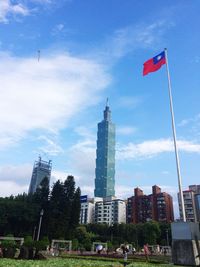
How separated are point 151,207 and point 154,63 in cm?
10818

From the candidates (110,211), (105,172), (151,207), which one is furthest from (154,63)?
(105,172)

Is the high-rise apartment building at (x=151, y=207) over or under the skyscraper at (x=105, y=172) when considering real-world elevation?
under

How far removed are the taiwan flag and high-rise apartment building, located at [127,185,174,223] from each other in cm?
10579

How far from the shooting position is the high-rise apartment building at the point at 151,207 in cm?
12144

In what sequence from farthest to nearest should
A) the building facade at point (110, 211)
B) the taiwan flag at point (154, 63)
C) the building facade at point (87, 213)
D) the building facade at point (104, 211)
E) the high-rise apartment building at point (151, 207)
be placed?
the building facade at point (87, 213) → the building facade at point (104, 211) → the building facade at point (110, 211) → the high-rise apartment building at point (151, 207) → the taiwan flag at point (154, 63)

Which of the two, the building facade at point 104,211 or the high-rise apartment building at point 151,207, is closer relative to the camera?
the high-rise apartment building at point 151,207

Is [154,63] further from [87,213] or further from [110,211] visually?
[87,213]

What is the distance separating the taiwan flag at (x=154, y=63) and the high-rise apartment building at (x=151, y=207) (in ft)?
347

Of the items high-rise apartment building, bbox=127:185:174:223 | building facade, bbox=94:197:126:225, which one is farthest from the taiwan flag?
building facade, bbox=94:197:126:225

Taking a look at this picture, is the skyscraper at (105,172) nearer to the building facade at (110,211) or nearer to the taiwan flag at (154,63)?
the building facade at (110,211)

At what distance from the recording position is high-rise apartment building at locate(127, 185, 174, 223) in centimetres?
12144

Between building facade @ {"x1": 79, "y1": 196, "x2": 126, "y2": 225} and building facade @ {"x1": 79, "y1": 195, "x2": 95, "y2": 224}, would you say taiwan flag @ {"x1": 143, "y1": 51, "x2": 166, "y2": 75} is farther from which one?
building facade @ {"x1": 79, "y1": 195, "x2": 95, "y2": 224}

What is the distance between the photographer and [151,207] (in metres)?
123

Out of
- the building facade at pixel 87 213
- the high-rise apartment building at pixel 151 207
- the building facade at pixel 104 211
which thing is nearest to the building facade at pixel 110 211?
the building facade at pixel 104 211
